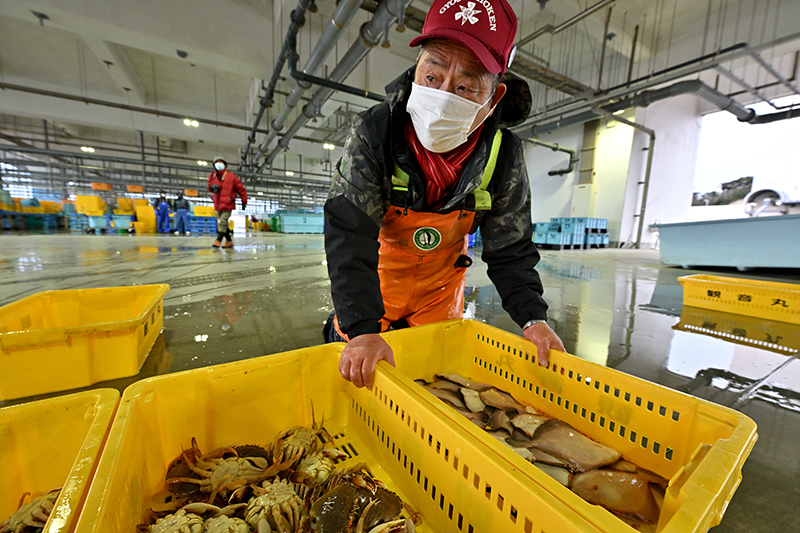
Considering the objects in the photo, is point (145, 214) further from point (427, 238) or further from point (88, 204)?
point (427, 238)

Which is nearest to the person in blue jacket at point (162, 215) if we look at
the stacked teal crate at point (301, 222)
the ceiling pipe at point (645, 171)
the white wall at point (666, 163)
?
the stacked teal crate at point (301, 222)

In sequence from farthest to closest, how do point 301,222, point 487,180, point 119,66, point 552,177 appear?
point 301,222 → point 552,177 → point 119,66 → point 487,180

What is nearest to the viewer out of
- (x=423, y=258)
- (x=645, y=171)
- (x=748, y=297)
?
(x=423, y=258)

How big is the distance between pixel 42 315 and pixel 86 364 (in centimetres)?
80

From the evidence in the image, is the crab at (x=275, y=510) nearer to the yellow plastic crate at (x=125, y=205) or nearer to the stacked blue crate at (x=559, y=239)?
the stacked blue crate at (x=559, y=239)

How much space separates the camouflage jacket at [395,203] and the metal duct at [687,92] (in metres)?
8.57

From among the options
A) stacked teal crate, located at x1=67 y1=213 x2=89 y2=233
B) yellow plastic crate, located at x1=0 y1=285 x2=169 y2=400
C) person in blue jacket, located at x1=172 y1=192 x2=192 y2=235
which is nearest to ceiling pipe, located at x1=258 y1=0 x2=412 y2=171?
yellow plastic crate, located at x1=0 y1=285 x2=169 y2=400

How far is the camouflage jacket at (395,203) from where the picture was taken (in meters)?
1.12

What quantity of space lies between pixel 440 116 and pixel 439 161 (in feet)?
0.64

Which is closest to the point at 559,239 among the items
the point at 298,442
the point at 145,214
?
the point at 298,442

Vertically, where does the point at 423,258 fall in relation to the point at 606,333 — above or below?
above

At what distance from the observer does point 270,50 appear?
638cm

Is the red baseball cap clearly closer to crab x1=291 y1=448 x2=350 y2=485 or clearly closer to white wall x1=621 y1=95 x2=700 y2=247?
crab x1=291 y1=448 x2=350 y2=485

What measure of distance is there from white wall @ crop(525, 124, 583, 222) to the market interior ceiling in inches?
98.6
